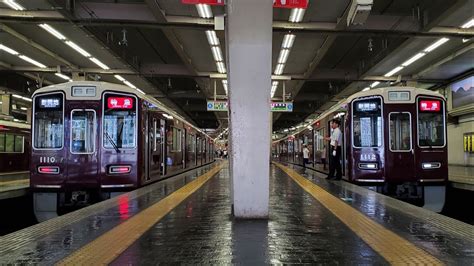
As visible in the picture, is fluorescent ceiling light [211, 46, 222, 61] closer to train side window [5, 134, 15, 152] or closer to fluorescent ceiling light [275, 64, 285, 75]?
fluorescent ceiling light [275, 64, 285, 75]

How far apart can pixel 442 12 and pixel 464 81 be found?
10977 millimetres

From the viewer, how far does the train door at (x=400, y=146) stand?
10.4 m

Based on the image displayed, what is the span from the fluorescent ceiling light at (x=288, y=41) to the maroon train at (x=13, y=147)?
10.9 meters

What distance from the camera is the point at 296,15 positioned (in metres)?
13.5

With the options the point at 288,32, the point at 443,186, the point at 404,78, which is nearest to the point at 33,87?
the point at 288,32

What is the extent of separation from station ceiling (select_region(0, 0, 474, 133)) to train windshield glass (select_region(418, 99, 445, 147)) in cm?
375

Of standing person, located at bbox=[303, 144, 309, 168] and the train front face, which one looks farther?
standing person, located at bbox=[303, 144, 309, 168]

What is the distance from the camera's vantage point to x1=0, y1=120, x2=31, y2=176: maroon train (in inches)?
616

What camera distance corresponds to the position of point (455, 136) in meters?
24.3

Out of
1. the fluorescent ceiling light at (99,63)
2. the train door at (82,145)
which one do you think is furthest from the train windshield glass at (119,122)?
the fluorescent ceiling light at (99,63)

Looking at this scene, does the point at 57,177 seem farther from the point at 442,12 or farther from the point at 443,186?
the point at 442,12

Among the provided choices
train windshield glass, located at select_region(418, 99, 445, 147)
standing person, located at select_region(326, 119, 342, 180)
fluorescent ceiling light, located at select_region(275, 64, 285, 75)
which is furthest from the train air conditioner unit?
fluorescent ceiling light, located at select_region(275, 64, 285, 75)

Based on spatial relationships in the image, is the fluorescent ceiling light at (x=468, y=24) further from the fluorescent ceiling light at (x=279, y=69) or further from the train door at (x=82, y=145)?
the train door at (x=82, y=145)

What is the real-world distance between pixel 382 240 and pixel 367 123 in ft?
21.2
